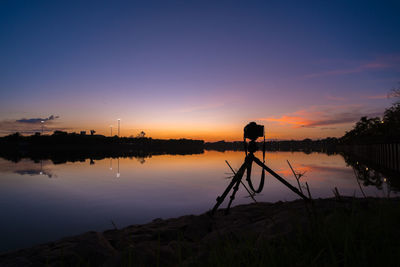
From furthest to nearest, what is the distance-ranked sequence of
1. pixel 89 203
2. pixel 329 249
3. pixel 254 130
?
pixel 89 203, pixel 254 130, pixel 329 249

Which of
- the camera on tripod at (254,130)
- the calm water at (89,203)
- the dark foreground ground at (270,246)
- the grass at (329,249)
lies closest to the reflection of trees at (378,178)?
the calm water at (89,203)

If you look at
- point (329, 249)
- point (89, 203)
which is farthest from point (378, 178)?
point (89, 203)

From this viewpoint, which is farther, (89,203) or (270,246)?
(89,203)

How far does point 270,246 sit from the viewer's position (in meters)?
3.22

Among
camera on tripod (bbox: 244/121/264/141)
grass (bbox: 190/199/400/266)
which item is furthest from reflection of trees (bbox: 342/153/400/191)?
grass (bbox: 190/199/400/266)

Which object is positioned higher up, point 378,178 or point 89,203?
point 378,178

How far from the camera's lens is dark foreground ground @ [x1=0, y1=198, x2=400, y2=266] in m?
2.67

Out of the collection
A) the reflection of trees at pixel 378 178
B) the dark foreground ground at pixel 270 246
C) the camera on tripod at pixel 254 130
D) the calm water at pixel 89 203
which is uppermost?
the camera on tripod at pixel 254 130

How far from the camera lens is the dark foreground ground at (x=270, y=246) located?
267 cm

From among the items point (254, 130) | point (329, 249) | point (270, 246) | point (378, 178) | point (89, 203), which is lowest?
point (89, 203)

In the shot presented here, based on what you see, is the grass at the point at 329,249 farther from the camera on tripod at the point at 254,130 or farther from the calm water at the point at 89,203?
the calm water at the point at 89,203

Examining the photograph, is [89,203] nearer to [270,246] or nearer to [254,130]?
[254,130]

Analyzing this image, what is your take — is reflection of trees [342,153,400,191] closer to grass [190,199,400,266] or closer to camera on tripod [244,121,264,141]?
camera on tripod [244,121,264,141]

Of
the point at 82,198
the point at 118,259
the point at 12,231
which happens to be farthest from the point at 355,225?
the point at 82,198
